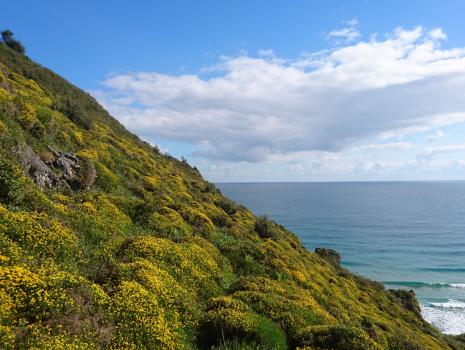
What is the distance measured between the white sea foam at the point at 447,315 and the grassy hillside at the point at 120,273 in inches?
1718

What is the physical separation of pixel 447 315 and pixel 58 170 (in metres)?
72.6

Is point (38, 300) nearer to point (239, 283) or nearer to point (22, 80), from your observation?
point (239, 283)

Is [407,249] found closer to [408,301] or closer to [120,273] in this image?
[408,301]

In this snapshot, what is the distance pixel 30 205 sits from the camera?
16594 mm

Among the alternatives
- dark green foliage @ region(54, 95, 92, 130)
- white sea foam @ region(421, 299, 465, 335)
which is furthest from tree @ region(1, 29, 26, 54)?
white sea foam @ region(421, 299, 465, 335)

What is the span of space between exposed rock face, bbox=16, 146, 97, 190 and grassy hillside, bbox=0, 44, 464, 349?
0.27 feet

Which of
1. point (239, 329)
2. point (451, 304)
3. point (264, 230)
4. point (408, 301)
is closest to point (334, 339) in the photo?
point (239, 329)

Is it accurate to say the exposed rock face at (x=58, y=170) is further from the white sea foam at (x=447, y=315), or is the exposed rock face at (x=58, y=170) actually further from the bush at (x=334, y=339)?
the white sea foam at (x=447, y=315)

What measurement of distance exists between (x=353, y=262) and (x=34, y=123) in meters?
92.3

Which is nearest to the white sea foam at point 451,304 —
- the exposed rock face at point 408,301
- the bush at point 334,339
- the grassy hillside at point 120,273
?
the exposed rock face at point 408,301

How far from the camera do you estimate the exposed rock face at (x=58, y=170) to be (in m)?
21.4

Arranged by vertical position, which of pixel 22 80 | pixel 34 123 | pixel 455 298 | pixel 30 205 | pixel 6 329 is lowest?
pixel 455 298

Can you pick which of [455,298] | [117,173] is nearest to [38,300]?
[117,173]

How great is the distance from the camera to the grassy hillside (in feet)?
34.9
